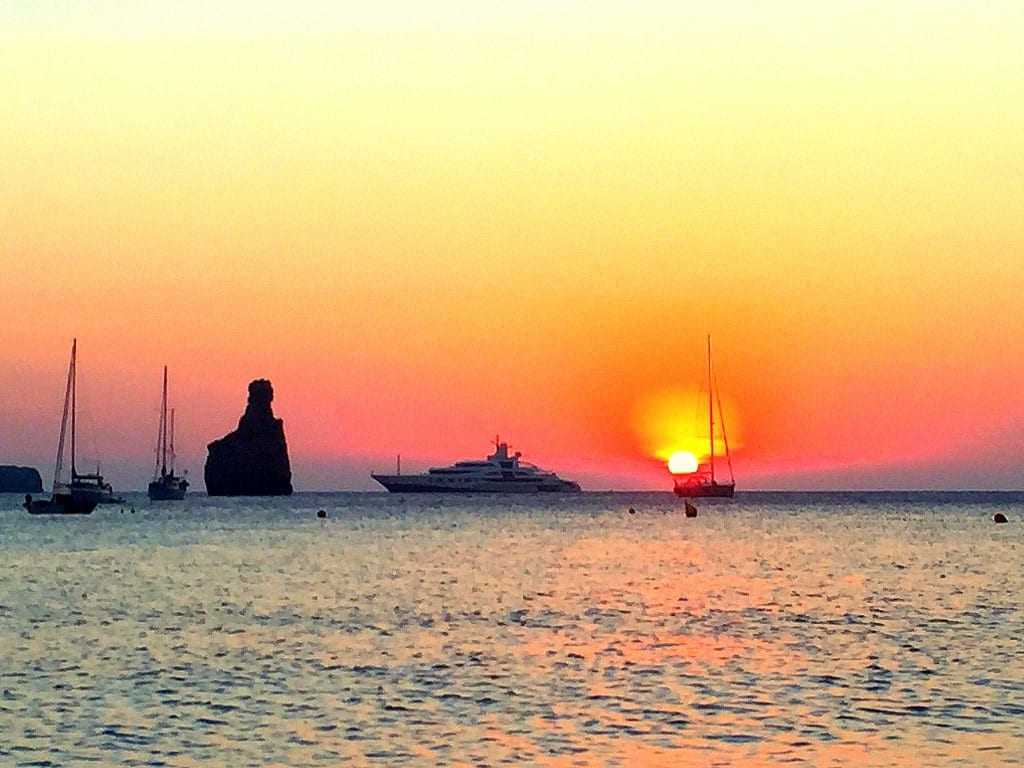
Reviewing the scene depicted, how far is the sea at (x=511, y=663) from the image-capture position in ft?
105

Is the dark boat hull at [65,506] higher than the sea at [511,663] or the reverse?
higher

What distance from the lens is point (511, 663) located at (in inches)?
1772

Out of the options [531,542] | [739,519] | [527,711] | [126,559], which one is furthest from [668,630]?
[739,519]

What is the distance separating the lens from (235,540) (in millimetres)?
135375

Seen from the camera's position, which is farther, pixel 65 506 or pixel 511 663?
pixel 65 506

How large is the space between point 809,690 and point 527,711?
7.30m

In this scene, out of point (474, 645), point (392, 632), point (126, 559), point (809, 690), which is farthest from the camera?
point (126, 559)

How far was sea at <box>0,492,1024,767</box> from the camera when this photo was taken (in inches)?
1257

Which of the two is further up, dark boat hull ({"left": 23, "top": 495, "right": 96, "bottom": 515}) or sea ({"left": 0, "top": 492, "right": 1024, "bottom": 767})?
dark boat hull ({"left": 23, "top": 495, "right": 96, "bottom": 515})

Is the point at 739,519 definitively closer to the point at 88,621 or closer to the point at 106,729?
the point at 88,621

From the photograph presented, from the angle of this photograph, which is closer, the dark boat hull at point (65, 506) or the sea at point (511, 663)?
the sea at point (511, 663)

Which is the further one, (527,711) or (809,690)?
(809,690)

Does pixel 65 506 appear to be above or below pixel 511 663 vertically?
above

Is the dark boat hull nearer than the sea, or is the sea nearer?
the sea
